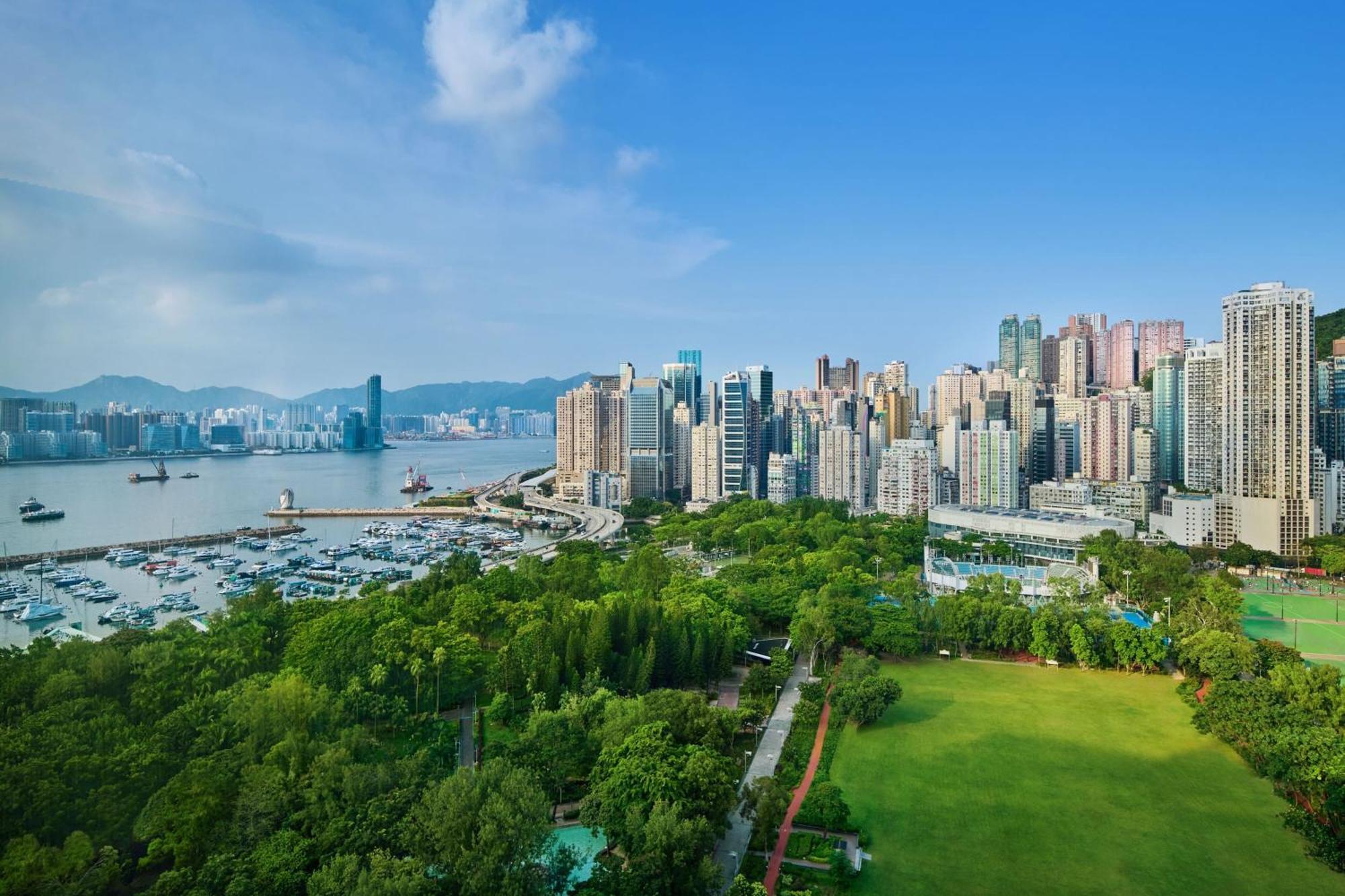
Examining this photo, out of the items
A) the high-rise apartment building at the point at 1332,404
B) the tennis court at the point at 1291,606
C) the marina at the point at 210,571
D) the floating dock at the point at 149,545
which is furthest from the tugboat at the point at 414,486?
the high-rise apartment building at the point at 1332,404

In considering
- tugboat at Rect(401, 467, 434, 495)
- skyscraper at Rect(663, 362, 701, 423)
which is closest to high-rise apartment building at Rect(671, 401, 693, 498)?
skyscraper at Rect(663, 362, 701, 423)

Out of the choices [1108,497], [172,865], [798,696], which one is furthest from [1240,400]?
[172,865]

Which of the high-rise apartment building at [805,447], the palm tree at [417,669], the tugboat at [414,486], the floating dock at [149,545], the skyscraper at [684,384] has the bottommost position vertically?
the floating dock at [149,545]

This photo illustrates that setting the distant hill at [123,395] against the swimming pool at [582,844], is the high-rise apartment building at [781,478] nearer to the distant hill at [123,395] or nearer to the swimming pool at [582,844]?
the distant hill at [123,395]

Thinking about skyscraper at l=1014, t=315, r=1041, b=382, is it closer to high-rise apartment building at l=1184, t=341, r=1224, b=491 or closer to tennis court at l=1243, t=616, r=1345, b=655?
high-rise apartment building at l=1184, t=341, r=1224, b=491

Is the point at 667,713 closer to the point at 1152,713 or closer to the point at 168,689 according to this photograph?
the point at 168,689

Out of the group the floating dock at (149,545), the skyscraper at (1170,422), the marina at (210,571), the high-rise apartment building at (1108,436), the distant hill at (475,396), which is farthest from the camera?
the distant hill at (475,396)
